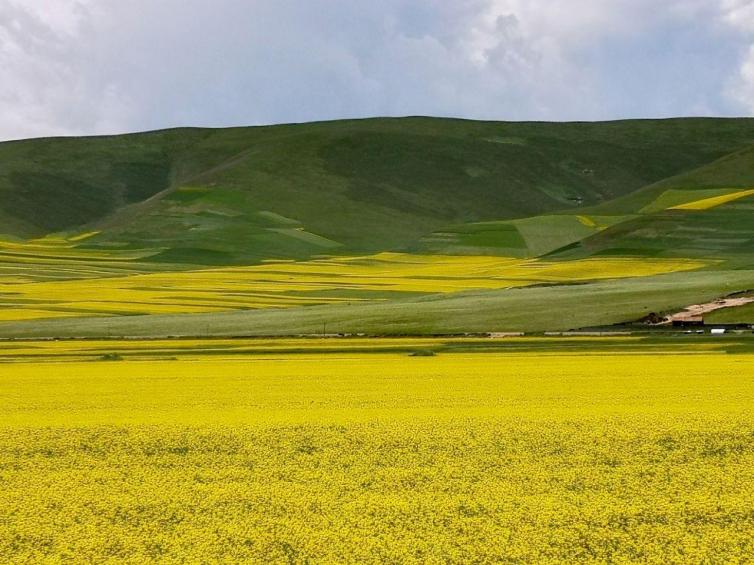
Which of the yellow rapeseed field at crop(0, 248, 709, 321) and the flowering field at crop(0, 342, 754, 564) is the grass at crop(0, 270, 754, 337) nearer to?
the yellow rapeseed field at crop(0, 248, 709, 321)

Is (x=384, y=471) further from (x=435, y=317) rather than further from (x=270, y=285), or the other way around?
(x=270, y=285)

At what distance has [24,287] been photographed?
89.6 meters

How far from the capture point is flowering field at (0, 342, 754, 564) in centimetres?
1201

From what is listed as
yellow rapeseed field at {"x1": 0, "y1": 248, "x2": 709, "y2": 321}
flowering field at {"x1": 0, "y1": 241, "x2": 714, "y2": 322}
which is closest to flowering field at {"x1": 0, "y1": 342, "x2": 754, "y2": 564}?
flowering field at {"x1": 0, "y1": 241, "x2": 714, "y2": 322}

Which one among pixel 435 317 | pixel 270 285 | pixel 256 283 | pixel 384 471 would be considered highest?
pixel 256 283

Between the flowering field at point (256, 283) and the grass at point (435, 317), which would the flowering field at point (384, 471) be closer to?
the grass at point (435, 317)

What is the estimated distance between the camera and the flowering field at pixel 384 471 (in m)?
12.0

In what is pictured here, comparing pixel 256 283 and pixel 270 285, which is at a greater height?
pixel 256 283

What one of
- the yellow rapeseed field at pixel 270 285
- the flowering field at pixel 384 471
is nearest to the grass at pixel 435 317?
the yellow rapeseed field at pixel 270 285

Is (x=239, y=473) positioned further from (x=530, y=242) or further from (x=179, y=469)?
(x=530, y=242)

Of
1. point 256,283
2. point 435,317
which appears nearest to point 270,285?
point 256,283

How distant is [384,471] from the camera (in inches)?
609

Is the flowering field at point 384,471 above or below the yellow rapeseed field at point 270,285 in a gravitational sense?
below

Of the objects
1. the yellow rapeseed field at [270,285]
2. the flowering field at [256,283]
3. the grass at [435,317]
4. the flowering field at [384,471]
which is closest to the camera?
the flowering field at [384,471]
